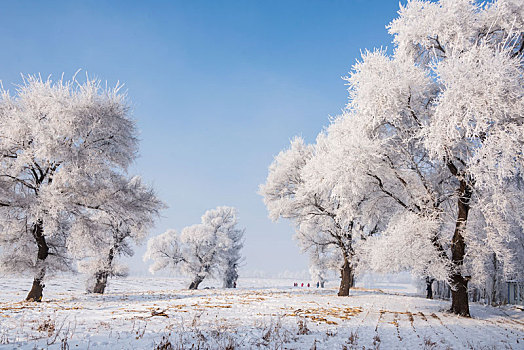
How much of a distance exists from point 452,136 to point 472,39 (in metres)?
5.89

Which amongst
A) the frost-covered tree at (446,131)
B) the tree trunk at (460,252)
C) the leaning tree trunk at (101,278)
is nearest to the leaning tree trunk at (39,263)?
the leaning tree trunk at (101,278)

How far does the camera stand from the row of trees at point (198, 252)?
4044 centimetres

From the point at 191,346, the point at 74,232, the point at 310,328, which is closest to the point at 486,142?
the point at 310,328

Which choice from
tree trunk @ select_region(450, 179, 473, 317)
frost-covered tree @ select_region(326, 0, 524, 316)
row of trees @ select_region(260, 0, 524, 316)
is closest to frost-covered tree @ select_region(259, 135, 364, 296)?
row of trees @ select_region(260, 0, 524, 316)

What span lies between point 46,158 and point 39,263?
5.29 meters

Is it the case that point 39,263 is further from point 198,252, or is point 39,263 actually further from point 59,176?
point 198,252

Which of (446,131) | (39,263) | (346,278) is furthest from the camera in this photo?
(346,278)

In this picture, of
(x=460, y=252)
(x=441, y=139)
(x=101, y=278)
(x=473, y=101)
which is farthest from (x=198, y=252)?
(x=473, y=101)

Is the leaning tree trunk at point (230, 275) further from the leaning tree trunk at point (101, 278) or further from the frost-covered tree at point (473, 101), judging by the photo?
the frost-covered tree at point (473, 101)

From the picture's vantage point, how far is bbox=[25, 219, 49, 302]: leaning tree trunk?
51.9 ft

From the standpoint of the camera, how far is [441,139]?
12.1 metres

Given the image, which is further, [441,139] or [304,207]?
[304,207]

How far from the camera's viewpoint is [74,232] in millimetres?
16094

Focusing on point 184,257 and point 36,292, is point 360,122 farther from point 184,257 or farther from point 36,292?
point 184,257
